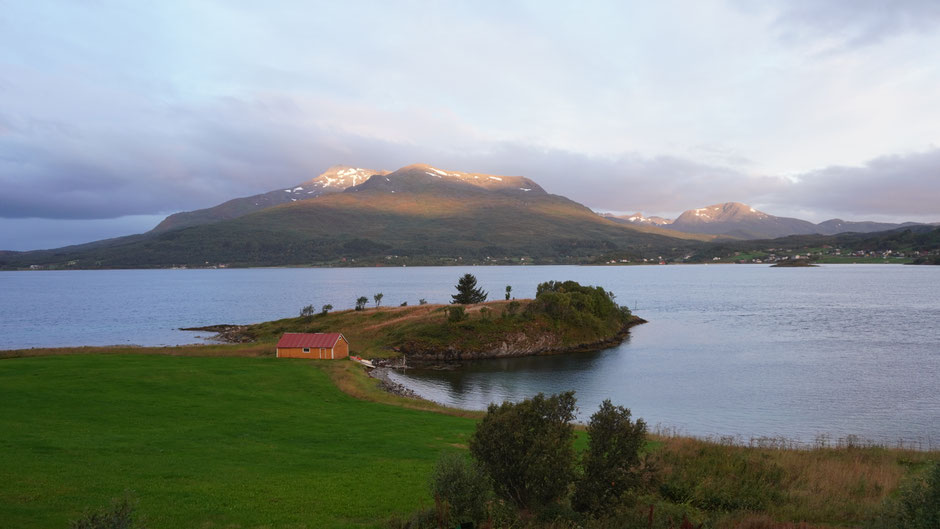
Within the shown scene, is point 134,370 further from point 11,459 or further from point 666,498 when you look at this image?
point 666,498

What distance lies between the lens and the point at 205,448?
2252cm

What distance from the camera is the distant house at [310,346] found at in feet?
186

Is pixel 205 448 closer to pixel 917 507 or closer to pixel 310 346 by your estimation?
pixel 917 507

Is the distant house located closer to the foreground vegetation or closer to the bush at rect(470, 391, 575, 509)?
the foreground vegetation

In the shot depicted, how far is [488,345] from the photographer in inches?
3044

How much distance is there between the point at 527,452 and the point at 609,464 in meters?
2.28

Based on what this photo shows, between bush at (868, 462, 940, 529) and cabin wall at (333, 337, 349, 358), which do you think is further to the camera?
cabin wall at (333, 337, 349, 358)

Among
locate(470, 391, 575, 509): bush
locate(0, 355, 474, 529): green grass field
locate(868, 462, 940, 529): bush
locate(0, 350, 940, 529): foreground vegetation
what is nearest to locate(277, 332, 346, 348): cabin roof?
locate(0, 355, 474, 529): green grass field

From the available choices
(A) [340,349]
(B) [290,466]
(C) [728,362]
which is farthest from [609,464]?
(C) [728,362]

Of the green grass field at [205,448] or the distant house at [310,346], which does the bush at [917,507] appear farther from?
the distant house at [310,346]

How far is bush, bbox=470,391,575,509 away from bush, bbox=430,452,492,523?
0.60 metres

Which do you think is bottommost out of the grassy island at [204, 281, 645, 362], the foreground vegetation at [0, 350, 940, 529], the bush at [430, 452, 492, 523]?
the grassy island at [204, 281, 645, 362]

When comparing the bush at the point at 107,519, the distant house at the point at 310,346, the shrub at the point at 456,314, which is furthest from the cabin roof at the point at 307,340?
the bush at the point at 107,519

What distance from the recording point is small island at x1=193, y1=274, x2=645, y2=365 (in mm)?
→ 76500
